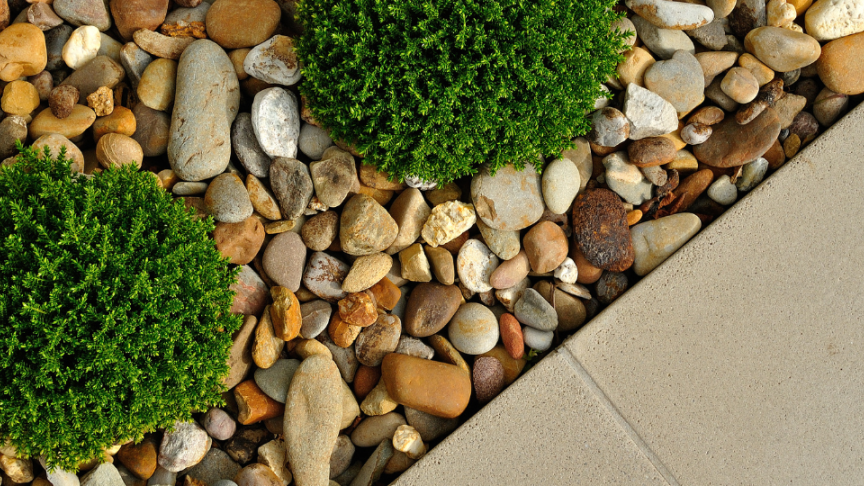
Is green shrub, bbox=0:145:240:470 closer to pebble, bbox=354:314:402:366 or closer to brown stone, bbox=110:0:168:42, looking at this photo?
pebble, bbox=354:314:402:366

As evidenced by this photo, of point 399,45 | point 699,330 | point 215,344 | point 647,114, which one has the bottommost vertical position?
point 699,330

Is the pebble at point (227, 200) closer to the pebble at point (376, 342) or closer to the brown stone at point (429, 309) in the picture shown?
the pebble at point (376, 342)

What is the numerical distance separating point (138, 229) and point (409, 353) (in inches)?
59.3

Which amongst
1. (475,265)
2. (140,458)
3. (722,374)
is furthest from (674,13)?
(140,458)

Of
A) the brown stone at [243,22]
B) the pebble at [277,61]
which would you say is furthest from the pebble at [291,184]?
the brown stone at [243,22]

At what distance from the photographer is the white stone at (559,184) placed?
3367 millimetres

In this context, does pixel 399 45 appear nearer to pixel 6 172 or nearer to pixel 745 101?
pixel 6 172

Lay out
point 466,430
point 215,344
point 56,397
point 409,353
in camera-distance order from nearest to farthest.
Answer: point 56,397 → point 215,344 → point 466,430 → point 409,353

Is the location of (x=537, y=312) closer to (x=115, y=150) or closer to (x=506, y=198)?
(x=506, y=198)

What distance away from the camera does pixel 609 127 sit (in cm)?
343

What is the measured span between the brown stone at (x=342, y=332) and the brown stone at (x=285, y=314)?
0.61ft

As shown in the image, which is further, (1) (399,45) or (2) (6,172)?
(1) (399,45)

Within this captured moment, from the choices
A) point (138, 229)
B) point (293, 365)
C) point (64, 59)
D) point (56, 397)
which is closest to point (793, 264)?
point (293, 365)

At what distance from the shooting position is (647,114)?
136 inches
